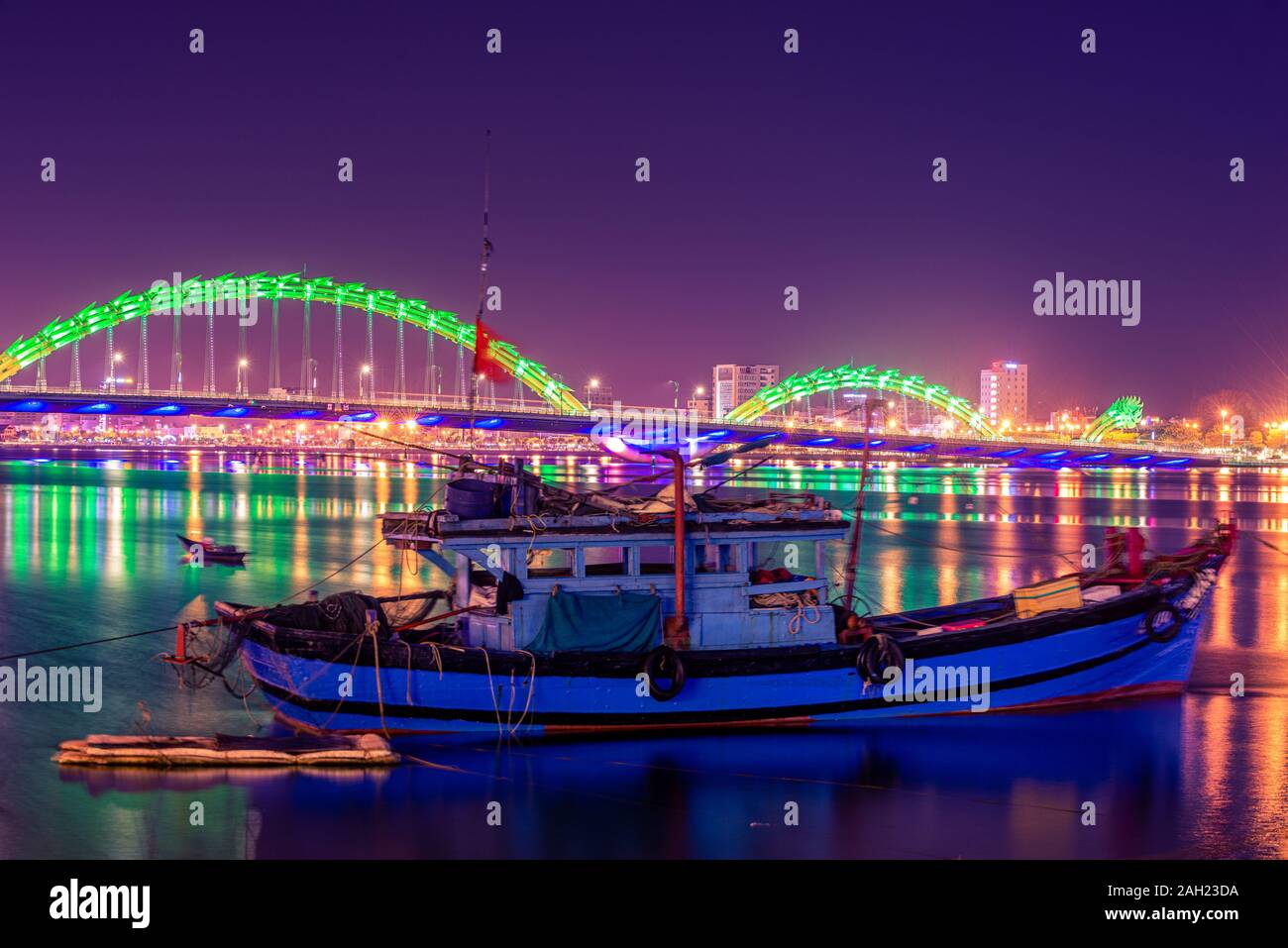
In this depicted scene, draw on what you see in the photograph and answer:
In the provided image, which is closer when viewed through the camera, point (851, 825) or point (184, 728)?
point (851, 825)

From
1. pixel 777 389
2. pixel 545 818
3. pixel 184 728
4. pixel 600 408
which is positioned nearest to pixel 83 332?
pixel 600 408

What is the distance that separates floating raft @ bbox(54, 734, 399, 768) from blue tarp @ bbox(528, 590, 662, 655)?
215 centimetres

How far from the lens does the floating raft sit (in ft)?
42.7

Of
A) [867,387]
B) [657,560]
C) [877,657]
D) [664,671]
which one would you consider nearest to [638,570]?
[657,560]

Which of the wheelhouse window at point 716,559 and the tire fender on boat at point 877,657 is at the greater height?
the wheelhouse window at point 716,559

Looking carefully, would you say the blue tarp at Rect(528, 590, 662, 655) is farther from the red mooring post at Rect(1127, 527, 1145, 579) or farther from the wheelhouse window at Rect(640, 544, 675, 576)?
the red mooring post at Rect(1127, 527, 1145, 579)

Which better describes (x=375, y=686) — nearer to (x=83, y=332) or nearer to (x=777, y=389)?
(x=83, y=332)

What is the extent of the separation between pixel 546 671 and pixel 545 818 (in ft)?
6.81

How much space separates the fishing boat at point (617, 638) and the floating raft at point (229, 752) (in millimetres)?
515

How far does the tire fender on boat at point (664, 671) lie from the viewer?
44.6 feet

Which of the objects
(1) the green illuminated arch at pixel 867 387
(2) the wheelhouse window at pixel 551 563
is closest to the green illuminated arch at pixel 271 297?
(1) the green illuminated arch at pixel 867 387

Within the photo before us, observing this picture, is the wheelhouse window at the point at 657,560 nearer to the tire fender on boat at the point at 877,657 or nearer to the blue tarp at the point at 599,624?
the blue tarp at the point at 599,624

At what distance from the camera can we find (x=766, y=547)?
1548cm
